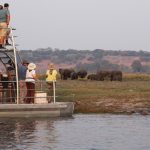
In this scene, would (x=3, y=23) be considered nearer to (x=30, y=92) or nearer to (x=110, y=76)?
(x=30, y=92)

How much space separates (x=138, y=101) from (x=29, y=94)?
6197 mm

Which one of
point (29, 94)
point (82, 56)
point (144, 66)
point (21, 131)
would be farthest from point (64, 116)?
point (82, 56)

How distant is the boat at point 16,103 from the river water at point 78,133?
12.7 inches

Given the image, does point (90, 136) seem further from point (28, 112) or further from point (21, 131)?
point (28, 112)

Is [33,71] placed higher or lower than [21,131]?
higher

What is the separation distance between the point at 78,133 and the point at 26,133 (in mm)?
1632

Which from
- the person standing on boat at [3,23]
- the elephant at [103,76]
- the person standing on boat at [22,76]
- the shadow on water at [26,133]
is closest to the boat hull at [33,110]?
the shadow on water at [26,133]

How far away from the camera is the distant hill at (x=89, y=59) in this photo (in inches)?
6575

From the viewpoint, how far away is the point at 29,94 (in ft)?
87.1

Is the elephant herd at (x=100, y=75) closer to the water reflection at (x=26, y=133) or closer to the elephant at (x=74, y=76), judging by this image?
the elephant at (x=74, y=76)

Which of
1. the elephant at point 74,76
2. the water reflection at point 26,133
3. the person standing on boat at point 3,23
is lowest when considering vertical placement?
the water reflection at point 26,133

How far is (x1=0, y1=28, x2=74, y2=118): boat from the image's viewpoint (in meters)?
25.5

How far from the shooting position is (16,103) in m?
25.9

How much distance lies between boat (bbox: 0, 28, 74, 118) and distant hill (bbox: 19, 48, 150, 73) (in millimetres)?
132517
